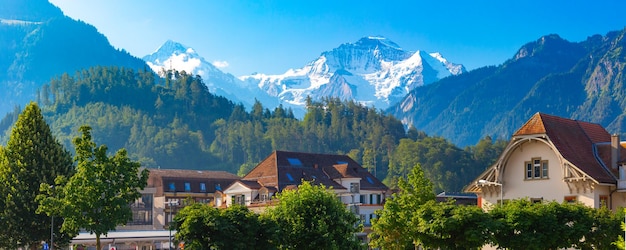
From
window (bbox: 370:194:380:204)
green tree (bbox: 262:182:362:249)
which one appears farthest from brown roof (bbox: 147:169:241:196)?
green tree (bbox: 262:182:362:249)

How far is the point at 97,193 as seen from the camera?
6419cm

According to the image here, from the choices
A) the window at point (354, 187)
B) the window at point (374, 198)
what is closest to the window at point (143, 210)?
the window at point (354, 187)

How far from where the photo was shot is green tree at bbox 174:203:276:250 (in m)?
63.4

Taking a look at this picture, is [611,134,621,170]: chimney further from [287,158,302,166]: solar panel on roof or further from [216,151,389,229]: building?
[287,158,302,166]: solar panel on roof

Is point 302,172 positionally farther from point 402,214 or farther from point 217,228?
point 217,228

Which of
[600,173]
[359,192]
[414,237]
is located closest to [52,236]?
[414,237]

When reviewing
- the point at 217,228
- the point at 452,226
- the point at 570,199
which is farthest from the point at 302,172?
the point at 452,226

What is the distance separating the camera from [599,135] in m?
77.6

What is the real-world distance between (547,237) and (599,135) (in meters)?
17.7

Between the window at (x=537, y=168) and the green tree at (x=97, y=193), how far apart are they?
29.2 meters

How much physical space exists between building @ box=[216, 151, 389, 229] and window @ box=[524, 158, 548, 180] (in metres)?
43.3

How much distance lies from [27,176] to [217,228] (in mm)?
20841

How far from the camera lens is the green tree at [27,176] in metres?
75.1

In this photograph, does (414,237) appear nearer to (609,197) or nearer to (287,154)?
(609,197)
